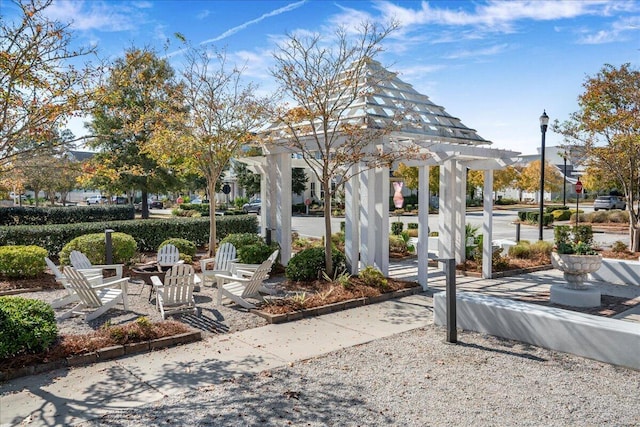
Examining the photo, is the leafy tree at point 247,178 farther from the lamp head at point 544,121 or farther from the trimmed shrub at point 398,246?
the lamp head at point 544,121

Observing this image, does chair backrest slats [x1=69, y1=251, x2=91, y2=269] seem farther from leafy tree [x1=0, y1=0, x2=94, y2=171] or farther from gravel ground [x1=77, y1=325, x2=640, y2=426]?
gravel ground [x1=77, y1=325, x2=640, y2=426]

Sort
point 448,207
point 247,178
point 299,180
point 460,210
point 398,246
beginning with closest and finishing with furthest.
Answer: point 448,207
point 460,210
point 398,246
point 247,178
point 299,180

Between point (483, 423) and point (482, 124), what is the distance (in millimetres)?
12157

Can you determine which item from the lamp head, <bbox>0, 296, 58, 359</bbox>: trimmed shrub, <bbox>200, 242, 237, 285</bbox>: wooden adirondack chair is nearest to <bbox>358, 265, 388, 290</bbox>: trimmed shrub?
<bbox>200, 242, 237, 285</bbox>: wooden adirondack chair

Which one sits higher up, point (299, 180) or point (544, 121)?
point (544, 121)

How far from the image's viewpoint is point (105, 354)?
5414mm

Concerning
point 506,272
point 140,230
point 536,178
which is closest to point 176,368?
point 506,272

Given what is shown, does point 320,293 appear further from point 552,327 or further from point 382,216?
point 552,327

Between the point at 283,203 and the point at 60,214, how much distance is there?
56.0 ft

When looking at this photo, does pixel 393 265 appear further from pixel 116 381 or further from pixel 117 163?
pixel 117 163

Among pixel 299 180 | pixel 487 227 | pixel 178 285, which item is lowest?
pixel 178 285

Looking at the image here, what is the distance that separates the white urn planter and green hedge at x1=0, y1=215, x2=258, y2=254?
10290 mm

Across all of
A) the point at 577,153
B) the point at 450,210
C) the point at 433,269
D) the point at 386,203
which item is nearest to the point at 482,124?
the point at 577,153

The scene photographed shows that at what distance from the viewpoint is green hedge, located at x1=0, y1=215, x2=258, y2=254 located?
11.7 m
